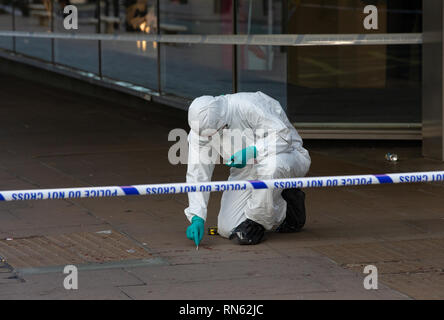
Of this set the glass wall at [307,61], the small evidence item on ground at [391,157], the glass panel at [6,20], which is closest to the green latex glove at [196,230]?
the small evidence item on ground at [391,157]

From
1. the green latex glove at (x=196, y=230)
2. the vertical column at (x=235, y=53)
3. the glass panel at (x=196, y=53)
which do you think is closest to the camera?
the green latex glove at (x=196, y=230)

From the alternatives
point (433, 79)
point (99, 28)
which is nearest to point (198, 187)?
point (433, 79)

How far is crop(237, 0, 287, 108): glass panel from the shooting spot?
1121cm

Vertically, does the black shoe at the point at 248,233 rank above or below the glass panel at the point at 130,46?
below

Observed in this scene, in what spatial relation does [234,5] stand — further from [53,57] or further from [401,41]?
[53,57]

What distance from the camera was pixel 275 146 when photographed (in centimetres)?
667

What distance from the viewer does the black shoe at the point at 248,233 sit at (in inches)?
263

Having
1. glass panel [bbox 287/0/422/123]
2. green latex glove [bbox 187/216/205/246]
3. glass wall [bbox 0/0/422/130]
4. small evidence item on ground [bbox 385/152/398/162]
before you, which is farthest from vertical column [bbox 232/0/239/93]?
green latex glove [bbox 187/216/205/246]

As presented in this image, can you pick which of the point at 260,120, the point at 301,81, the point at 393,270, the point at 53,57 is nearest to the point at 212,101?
the point at 260,120

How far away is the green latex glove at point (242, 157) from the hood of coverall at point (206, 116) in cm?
23

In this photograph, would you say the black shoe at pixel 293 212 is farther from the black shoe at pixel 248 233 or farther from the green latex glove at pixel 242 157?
the green latex glove at pixel 242 157

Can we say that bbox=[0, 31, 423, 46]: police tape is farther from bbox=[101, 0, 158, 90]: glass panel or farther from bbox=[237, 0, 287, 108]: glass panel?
bbox=[101, 0, 158, 90]: glass panel
